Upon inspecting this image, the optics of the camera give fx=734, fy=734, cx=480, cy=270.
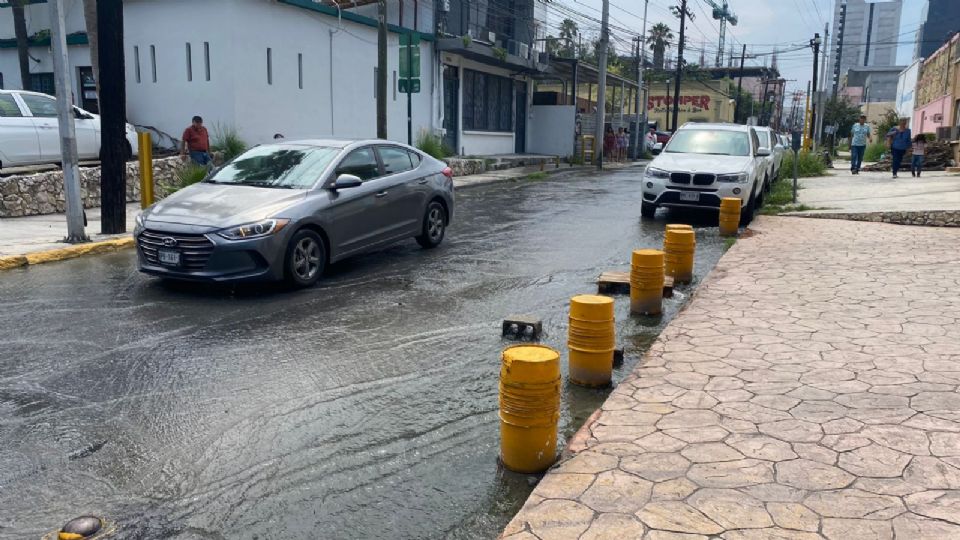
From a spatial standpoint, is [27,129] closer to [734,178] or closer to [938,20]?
[734,178]

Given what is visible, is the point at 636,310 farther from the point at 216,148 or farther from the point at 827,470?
the point at 216,148

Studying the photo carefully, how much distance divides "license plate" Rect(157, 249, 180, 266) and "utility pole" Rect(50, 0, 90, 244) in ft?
11.9

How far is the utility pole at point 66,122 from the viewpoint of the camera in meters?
9.54

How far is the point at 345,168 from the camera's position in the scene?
8.31 m

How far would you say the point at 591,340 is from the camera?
15.5 feet

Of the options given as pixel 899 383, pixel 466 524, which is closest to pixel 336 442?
pixel 466 524

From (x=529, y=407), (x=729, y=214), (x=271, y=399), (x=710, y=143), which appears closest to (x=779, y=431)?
(x=529, y=407)

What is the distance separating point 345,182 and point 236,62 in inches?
428

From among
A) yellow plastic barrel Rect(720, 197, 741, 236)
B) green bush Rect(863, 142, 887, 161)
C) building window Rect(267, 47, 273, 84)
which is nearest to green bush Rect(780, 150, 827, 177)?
green bush Rect(863, 142, 887, 161)

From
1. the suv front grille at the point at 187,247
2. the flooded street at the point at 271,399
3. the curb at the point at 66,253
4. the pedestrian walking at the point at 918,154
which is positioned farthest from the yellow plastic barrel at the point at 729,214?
the pedestrian walking at the point at 918,154

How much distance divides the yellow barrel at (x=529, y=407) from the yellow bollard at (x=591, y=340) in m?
1.05

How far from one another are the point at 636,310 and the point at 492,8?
88.3 feet

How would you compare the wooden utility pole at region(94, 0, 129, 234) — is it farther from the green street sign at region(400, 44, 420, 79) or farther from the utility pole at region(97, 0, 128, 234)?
the green street sign at region(400, 44, 420, 79)

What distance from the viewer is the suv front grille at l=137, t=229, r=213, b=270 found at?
6996 mm
